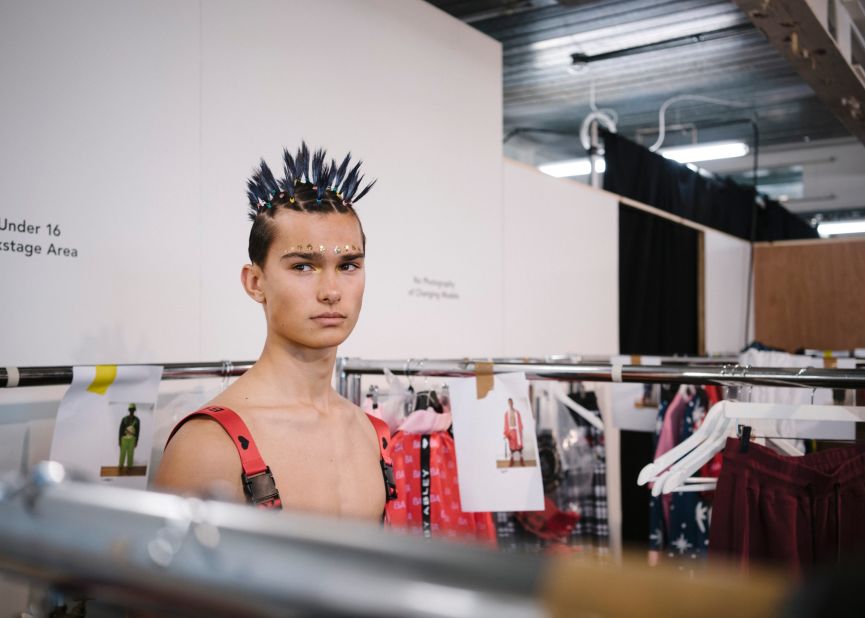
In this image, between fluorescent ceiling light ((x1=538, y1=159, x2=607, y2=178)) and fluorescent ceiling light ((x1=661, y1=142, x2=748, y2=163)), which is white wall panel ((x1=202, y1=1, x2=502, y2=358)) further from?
fluorescent ceiling light ((x1=538, y1=159, x2=607, y2=178))

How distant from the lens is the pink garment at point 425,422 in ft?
8.57

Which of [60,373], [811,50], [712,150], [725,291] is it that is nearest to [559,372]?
[60,373]

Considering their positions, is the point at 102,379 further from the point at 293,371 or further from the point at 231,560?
the point at 231,560

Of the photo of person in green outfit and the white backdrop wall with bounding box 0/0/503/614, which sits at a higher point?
the white backdrop wall with bounding box 0/0/503/614

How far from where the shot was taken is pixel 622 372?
208 cm

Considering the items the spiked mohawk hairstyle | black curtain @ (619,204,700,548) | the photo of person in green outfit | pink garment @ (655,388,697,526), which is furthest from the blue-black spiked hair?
black curtain @ (619,204,700,548)

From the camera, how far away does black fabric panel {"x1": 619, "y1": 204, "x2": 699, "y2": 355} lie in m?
6.48

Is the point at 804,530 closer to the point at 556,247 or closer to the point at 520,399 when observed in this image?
the point at 520,399

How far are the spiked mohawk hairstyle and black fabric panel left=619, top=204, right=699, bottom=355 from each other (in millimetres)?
4887

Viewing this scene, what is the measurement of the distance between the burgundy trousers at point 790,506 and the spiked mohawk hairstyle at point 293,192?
3.52 ft

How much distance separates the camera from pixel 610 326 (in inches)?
241

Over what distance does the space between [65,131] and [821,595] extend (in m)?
2.82

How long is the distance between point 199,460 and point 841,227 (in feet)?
46.1

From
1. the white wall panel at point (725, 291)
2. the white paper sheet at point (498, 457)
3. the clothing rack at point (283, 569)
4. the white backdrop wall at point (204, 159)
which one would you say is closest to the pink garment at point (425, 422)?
the white paper sheet at point (498, 457)
